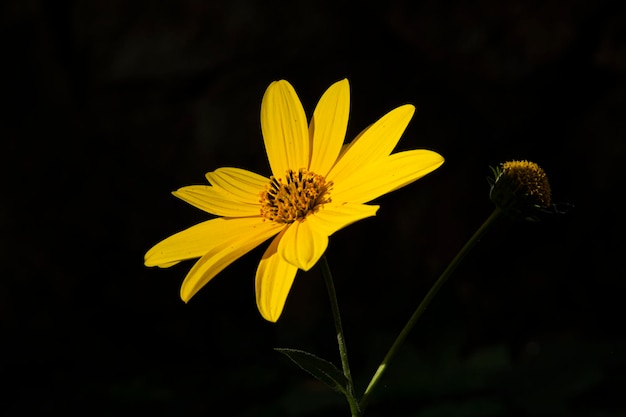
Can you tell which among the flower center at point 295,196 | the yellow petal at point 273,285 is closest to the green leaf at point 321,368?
the yellow petal at point 273,285

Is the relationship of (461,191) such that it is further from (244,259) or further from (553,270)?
(244,259)

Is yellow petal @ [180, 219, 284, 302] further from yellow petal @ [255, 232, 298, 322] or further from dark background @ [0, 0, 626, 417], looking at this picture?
dark background @ [0, 0, 626, 417]

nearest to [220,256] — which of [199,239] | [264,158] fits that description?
[199,239]

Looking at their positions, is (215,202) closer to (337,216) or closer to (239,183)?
(239,183)

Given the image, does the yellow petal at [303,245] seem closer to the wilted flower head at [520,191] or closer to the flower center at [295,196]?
the flower center at [295,196]

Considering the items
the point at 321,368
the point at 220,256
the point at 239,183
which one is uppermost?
the point at 239,183

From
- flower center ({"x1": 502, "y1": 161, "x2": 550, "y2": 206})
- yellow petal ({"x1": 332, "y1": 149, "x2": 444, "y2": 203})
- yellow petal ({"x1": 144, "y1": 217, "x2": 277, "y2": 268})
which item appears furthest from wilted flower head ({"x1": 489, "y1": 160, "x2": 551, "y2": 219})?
yellow petal ({"x1": 144, "y1": 217, "x2": 277, "y2": 268})
